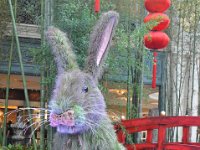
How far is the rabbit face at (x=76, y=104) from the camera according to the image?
2.69 m

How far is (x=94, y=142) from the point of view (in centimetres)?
286

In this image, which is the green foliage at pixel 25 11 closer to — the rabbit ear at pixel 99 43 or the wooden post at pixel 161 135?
the wooden post at pixel 161 135

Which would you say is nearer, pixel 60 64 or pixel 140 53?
pixel 60 64

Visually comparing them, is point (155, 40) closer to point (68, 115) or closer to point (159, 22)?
point (159, 22)

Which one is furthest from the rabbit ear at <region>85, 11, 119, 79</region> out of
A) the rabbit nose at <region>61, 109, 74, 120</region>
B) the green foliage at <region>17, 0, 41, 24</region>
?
the green foliage at <region>17, 0, 41, 24</region>

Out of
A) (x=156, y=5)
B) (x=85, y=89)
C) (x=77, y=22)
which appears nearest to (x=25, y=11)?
(x=156, y=5)

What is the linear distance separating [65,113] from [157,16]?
2.12 metres

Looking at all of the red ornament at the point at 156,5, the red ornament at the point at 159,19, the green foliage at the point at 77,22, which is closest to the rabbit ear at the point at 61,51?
the green foliage at the point at 77,22

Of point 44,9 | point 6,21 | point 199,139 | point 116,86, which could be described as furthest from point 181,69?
point 44,9

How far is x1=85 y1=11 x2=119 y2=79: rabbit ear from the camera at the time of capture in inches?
116

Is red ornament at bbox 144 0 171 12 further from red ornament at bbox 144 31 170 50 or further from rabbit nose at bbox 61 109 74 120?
rabbit nose at bbox 61 109 74 120

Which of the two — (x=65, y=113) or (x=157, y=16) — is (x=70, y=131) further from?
(x=157, y=16)

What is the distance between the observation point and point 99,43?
2945mm

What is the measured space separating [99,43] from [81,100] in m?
0.43
